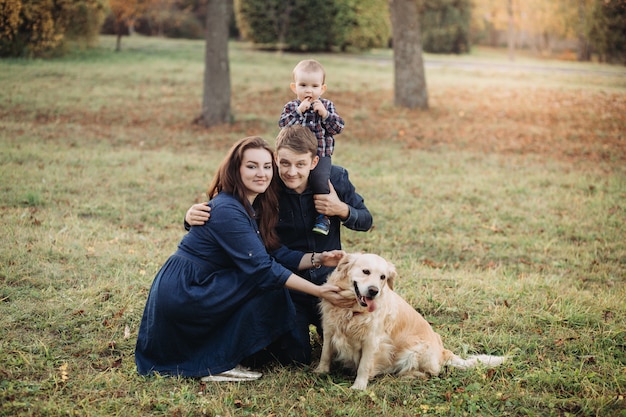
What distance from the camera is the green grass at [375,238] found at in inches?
150

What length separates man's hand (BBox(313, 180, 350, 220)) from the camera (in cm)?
434

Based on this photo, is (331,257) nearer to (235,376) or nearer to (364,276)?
(364,276)

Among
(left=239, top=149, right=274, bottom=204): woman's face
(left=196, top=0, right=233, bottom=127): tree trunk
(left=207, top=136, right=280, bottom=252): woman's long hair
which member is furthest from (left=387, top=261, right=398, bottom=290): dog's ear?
(left=196, top=0, right=233, bottom=127): tree trunk

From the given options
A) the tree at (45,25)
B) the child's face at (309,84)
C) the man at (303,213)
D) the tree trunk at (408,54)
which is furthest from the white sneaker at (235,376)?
the tree at (45,25)

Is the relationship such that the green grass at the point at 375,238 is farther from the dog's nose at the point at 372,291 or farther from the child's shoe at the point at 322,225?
the child's shoe at the point at 322,225

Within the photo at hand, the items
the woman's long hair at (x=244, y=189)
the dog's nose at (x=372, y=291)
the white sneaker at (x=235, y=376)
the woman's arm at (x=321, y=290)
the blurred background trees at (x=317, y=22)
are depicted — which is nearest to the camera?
the dog's nose at (x=372, y=291)

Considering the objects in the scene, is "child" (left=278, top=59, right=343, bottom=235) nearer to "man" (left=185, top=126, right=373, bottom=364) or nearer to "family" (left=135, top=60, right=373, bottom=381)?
"man" (left=185, top=126, right=373, bottom=364)

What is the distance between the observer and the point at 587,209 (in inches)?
343

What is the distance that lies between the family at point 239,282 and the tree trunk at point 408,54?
1247 centimetres

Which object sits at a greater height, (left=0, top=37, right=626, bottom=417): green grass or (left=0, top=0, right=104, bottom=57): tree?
(left=0, top=0, right=104, bottom=57): tree

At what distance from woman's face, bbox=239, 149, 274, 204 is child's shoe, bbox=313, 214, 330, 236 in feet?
1.92

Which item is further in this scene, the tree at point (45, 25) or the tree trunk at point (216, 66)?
the tree at point (45, 25)

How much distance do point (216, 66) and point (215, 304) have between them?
10.7 m

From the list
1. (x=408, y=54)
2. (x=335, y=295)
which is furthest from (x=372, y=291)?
(x=408, y=54)
